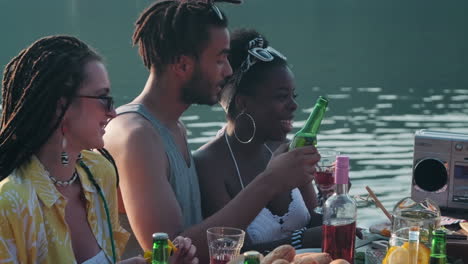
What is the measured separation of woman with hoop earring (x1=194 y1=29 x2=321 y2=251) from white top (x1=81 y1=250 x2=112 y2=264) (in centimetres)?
77

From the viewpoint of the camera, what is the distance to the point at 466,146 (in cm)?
324

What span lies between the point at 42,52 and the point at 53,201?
0.42 metres

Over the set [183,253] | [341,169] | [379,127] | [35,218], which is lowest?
[379,127]

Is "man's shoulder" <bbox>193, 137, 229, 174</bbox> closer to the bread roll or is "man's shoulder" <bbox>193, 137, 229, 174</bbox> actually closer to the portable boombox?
the portable boombox

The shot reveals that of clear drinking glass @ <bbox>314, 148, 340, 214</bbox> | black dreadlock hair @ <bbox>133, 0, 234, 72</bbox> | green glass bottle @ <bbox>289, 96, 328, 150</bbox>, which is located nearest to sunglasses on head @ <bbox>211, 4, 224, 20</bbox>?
black dreadlock hair @ <bbox>133, 0, 234, 72</bbox>

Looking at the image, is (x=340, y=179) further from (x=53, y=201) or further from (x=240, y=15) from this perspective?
(x=240, y=15)

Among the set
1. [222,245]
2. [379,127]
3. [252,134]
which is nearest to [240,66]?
[252,134]

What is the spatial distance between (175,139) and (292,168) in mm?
572

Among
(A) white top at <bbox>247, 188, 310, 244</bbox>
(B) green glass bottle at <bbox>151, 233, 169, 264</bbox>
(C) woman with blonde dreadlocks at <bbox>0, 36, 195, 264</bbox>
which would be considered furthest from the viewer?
(A) white top at <bbox>247, 188, 310, 244</bbox>

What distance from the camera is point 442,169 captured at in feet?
10.8

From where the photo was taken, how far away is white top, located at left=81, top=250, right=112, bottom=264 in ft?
8.36

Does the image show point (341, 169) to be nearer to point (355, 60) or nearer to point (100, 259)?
point (100, 259)

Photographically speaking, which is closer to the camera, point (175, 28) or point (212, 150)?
point (175, 28)

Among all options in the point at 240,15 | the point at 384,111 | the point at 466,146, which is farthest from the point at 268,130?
the point at 240,15
